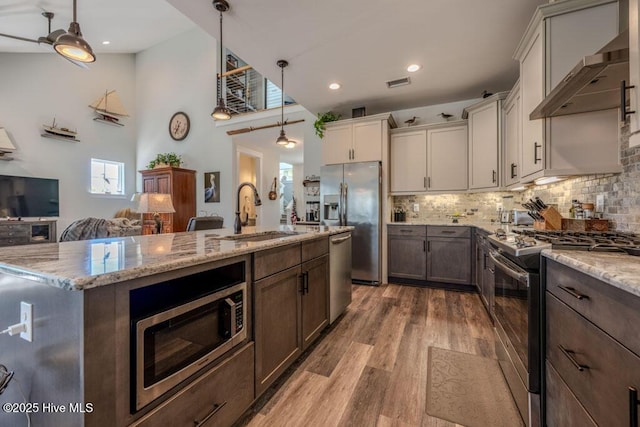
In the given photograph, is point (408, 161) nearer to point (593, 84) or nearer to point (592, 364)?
point (593, 84)

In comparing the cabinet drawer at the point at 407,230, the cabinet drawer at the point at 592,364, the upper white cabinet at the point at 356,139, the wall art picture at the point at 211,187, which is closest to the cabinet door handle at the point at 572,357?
the cabinet drawer at the point at 592,364

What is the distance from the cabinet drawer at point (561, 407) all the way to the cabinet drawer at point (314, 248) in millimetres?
1428

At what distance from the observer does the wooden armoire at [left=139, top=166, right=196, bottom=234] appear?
5891 millimetres

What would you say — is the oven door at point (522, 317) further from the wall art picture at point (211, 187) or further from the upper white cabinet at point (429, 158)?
the wall art picture at point (211, 187)

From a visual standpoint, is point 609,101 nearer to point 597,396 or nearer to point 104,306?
point 597,396

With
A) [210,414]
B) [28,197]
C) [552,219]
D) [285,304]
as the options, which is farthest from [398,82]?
[28,197]

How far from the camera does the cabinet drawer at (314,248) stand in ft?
6.51

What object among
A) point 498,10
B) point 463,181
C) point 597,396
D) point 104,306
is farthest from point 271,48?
point 597,396

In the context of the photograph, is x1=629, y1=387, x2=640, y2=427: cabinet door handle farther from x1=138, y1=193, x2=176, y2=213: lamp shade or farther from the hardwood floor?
x1=138, y1=193, x2=176, y2=213: lamp shade

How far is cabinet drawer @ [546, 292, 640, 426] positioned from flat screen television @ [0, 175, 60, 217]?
7.50m

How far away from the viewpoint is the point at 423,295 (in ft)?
11.4

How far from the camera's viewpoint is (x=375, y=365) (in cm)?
193

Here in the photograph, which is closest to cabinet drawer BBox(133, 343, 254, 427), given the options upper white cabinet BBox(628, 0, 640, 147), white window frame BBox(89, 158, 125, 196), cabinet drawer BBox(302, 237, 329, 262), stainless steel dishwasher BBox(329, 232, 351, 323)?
cabinet drawer BBox(302, 237, 329, 262)

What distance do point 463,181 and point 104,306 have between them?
162 inches
